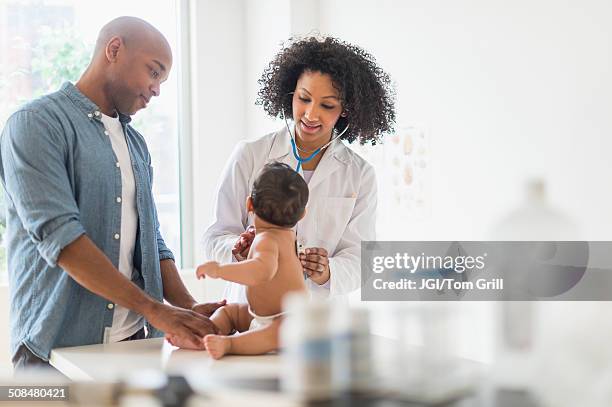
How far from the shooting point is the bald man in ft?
4.64

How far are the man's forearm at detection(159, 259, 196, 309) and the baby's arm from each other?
19.1 inches

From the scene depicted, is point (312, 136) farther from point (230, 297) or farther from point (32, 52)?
point (32, 52)

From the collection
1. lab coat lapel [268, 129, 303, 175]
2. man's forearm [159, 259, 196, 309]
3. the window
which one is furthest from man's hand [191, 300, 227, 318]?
the window

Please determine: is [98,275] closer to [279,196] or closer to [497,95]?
[279,196]

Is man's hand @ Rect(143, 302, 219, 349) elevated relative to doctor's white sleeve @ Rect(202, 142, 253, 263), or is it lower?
lower

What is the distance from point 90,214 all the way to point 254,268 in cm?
48

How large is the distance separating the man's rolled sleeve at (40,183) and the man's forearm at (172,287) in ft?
1.20

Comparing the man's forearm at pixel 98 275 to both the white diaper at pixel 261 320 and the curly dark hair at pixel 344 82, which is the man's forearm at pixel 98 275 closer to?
the white diaper at pixel 261 320

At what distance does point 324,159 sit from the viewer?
6.20ft

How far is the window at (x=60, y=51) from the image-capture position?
3744 mm

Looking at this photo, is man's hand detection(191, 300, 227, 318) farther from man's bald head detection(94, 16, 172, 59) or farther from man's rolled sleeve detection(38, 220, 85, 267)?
man's bald head detection(94, 16, 172, 59)

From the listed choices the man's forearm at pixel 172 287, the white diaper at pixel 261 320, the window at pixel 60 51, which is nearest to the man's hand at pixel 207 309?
the man's forearm at pixel 172 287

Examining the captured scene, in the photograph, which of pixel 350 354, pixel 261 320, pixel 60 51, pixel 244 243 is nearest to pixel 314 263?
pixel 244 243

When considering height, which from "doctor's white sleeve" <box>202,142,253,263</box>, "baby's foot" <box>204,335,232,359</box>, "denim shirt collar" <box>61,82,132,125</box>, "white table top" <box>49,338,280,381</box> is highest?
"denim shirt collar" <box>61,82,132,125</box>
